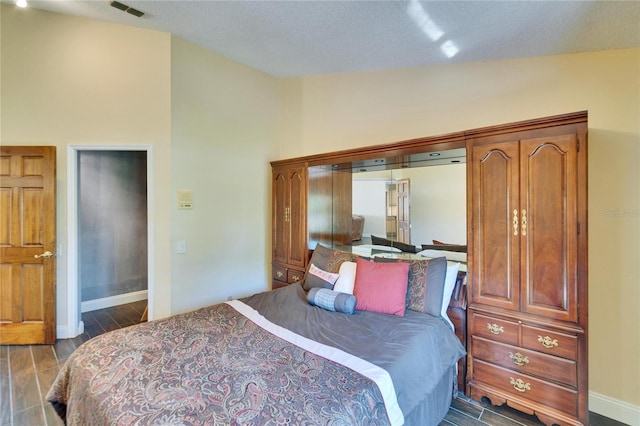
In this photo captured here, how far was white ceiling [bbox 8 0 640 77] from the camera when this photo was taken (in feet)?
6.28

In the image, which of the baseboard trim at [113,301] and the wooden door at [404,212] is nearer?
the wooden door at [404,212]

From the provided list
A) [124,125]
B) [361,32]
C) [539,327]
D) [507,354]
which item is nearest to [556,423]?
[507,354]

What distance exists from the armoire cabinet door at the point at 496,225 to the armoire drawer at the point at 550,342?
0.63ft

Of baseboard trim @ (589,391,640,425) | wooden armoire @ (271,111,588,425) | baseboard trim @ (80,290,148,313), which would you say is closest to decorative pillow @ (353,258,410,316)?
wooden armoire @ (271,111,588,425)

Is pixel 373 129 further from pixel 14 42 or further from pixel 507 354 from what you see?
pixel 14 42

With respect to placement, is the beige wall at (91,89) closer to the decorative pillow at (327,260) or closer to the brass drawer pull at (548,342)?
the decorative pillow at (327,260)

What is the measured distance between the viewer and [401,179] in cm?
308

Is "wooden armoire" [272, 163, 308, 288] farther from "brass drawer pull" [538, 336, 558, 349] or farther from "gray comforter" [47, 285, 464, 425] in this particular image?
"brass drawer pull" [538, 336, 558, 349]

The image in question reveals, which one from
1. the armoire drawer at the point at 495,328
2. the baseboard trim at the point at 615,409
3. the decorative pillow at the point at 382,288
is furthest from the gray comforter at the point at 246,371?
the baseboard trim at the point at 615,409

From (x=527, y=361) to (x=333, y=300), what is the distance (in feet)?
4.44

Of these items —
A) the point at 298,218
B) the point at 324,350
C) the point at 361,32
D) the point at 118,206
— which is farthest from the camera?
the point at 118,206

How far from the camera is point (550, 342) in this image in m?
1.96

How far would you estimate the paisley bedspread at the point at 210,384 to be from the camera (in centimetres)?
117

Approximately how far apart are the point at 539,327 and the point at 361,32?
254 cm
